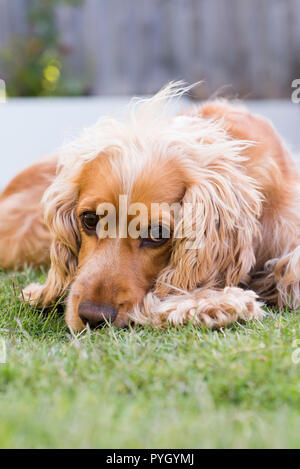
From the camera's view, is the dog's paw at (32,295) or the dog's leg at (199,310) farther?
the dog's paw at (32,295)

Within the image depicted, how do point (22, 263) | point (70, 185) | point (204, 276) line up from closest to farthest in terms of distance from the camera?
point (204, 276)
point (70, 185)
point (22, 263)

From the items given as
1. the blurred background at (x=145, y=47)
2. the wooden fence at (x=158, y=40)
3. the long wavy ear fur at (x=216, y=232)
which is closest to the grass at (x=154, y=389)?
the long wavy ear fur at (x=216, y=232)

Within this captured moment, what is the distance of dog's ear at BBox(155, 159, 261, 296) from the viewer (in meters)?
2.80

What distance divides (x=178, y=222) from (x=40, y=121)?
5142 mm

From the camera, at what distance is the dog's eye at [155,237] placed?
2.70 meters

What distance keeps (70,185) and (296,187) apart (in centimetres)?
110

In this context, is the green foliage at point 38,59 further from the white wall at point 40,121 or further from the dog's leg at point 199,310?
the dog's leg at point 199,310

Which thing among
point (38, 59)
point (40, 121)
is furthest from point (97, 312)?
point (38, 59)

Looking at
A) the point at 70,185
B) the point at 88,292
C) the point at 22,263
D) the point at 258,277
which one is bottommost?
the point at 22,263

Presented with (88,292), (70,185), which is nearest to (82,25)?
(70,185)

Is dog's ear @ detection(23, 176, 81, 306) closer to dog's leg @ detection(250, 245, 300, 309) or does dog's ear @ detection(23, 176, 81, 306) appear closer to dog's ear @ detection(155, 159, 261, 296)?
dog's ear @ detection(155, 159, 261, 296)

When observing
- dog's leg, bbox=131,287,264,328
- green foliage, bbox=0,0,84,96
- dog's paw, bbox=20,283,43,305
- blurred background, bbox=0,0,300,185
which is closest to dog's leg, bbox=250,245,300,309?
dog's leg, bbox=131,287,264,328

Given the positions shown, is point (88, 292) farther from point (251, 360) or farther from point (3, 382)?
point (251, 360)

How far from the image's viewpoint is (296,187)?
3.18 m
